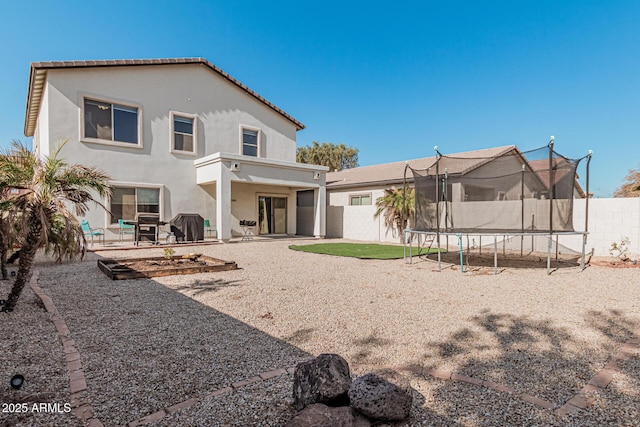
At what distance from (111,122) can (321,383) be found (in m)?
14.4

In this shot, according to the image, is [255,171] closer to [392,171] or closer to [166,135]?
[166,135]

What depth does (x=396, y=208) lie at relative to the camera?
14719 mm

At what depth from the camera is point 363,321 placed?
168 inches

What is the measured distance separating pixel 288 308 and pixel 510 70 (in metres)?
15.8

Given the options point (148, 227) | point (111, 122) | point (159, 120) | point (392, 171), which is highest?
point (159, 120)

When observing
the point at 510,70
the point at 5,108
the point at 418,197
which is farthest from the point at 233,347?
the point at 5,108

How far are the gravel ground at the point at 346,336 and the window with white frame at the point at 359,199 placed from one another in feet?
36.3

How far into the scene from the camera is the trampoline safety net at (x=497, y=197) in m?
8.76

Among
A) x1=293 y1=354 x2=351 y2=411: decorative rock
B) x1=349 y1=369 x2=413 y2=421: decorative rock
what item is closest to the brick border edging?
x1=293 y1=354 x2=351 y2=411: decorative rock

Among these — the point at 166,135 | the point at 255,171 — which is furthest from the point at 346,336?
the point at 166,135

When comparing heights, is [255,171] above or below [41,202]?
above

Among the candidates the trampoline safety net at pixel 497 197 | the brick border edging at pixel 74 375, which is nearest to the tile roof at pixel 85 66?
the trampoline safety net at pixel 497 197

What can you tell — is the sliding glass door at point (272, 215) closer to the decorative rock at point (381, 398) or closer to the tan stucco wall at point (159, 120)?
the tan stucco wall at point (159, 120)

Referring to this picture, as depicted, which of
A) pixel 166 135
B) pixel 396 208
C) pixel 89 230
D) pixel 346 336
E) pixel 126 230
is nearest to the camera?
pixel 346 336
